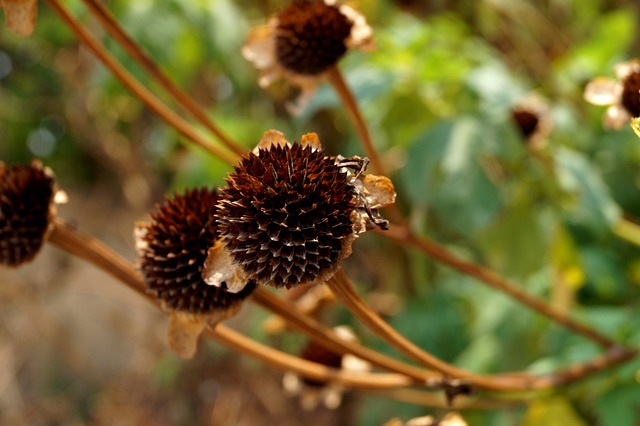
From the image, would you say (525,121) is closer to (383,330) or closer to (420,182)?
(420,182)

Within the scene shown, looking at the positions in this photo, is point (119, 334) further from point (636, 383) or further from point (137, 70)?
point (636, 383)

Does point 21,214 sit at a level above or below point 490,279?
below

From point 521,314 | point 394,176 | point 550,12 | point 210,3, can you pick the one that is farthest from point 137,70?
point 550,12

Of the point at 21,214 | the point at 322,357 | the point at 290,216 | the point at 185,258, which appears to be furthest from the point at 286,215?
the point at 322,357


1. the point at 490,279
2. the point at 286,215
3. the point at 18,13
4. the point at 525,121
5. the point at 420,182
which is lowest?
the point at 286,215

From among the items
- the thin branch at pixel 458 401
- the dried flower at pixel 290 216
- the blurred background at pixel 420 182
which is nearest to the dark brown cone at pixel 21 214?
the dried flower at pixel 290 216

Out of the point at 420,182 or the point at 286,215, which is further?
the point at 420,182

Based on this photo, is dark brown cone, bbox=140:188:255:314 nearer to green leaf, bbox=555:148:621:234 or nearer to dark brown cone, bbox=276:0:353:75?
dark brown cone, bbox=276:0:353:75

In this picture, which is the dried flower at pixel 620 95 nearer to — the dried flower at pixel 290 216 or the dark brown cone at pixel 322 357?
the dried flower at pixel 290 216
